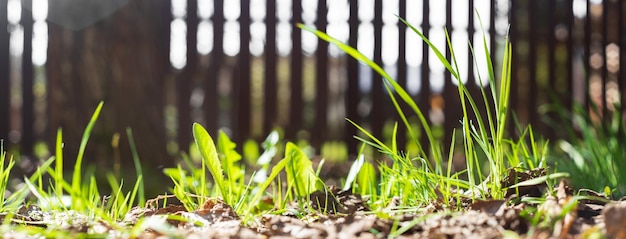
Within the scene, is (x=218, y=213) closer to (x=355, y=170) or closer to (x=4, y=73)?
(x=355, y=170)

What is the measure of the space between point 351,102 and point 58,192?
2776mm

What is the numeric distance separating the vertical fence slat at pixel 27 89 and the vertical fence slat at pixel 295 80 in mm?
1564

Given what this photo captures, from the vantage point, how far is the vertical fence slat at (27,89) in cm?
387

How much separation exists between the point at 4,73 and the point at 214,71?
4.28 ft

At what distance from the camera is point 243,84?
161 inches

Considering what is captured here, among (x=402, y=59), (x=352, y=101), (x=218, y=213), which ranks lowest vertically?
(x=218, y=213)

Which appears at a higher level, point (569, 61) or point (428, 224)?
point (569, 61)

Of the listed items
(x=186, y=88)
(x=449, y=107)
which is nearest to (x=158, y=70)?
(x=186, y=88)

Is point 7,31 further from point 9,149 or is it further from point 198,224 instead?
point 198,224

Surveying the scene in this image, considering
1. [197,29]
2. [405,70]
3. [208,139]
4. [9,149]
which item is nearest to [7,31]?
[9,149]

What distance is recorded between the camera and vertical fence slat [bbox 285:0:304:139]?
3.98 m

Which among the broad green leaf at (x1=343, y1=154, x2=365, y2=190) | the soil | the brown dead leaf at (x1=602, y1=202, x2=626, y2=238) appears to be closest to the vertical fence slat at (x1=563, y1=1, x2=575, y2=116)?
the broad green leaf at (x1=343, y1=154, x2=365, y2=190)

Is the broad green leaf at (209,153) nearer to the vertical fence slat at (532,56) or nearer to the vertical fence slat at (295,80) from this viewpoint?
the vertical fence slat at (295,80)

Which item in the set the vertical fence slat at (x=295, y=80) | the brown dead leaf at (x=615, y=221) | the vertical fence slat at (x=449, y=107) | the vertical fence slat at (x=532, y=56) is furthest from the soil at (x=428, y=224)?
the vertical fence slat at (x=532, y=56)
